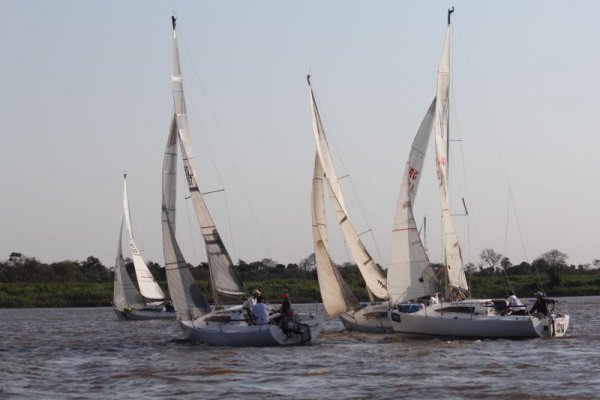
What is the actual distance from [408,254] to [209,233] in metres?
7.55

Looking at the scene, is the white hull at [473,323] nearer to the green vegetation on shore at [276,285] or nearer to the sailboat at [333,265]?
the sailboat at [333,265]

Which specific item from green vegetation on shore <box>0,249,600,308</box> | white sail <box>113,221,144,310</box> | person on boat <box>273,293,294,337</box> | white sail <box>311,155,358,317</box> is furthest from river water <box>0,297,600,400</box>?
green vegetation on shore <box>0,249,600,308</box>

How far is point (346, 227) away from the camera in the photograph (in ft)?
Answer: 174

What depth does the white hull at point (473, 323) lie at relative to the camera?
141ft

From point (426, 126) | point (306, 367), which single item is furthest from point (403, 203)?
point (306, 367)

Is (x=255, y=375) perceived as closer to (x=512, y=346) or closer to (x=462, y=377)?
(x=462, y=377)

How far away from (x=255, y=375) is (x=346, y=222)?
19.7 metres

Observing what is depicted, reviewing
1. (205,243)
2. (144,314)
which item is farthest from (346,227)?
(144,314)

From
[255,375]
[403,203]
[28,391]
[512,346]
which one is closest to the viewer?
[28,391]

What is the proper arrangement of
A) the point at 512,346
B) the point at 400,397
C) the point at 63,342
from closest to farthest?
the point at 400,397 < the point at 512,346 < the point at 63,342

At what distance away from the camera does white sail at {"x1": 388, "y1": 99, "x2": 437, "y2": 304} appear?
4631 centimetres

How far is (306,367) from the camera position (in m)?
36.2

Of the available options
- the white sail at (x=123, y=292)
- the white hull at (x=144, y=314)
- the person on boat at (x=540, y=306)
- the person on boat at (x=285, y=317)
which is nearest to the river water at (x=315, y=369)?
the person on boat at (x=285, y=317)

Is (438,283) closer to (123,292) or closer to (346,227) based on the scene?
(346,227)
